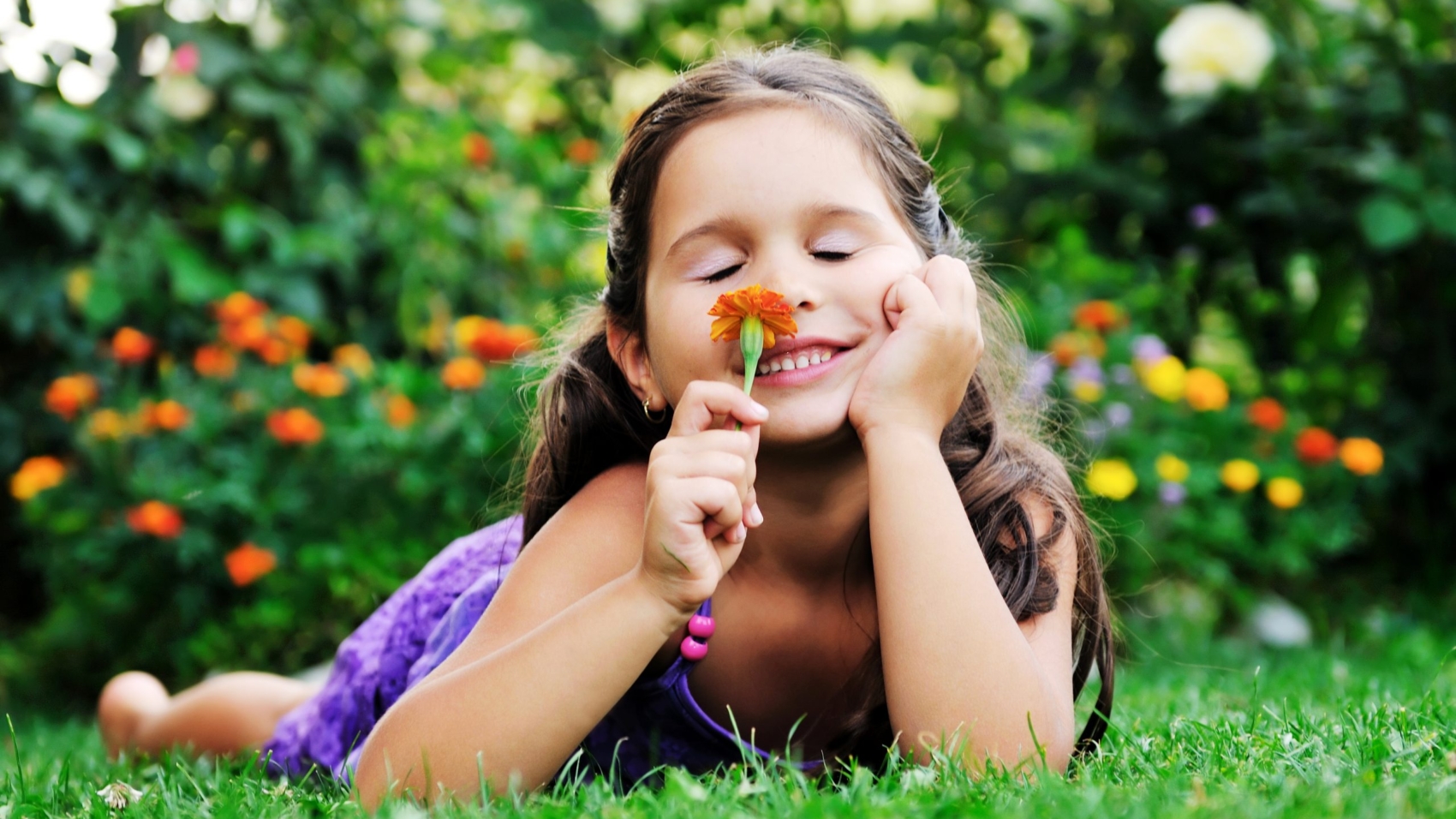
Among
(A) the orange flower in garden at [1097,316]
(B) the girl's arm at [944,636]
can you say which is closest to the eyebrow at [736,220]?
(B) the girl's arm at [944,636]

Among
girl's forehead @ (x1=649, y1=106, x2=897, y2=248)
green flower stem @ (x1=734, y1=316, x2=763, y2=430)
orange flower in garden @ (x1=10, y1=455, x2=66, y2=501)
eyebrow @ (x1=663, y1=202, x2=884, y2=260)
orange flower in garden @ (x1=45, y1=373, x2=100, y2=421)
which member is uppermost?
girl's forehead @ (x1=649, y1=106, x2=897, y2=248)

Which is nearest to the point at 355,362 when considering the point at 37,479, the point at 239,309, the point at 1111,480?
the point at 239,309

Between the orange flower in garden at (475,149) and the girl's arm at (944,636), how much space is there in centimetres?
320

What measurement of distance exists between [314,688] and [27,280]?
223 cm

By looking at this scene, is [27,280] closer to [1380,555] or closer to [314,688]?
[314,688]

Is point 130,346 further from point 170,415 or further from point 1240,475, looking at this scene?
point 1240,475

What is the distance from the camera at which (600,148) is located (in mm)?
5516

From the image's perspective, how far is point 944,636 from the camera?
175 centimetres

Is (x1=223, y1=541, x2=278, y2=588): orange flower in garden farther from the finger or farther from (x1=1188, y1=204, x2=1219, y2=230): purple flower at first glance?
(x1=1188, y1=204, x2=1219, y2=230): purple flower

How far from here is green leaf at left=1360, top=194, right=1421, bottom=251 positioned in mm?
3816

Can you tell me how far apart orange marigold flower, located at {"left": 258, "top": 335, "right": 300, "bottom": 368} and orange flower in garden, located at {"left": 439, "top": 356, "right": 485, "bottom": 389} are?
54cm

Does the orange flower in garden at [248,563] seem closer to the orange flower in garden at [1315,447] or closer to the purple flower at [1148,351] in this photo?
the purple flower at [1148,351]

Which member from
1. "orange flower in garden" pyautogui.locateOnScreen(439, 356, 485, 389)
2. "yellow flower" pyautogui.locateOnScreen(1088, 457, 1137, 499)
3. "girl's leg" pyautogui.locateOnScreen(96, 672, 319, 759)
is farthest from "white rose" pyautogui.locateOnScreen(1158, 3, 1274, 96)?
"girl's leg" pyautogui.locateOnScreen(96, 672, 319, 759)

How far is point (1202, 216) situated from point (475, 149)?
99.3 inches
